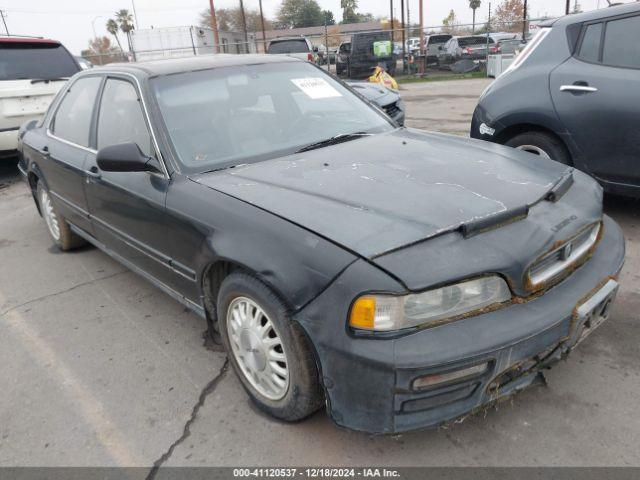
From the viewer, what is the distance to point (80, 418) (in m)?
2.56

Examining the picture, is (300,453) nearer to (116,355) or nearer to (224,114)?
(116,355)

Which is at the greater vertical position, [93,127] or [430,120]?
[93,127]

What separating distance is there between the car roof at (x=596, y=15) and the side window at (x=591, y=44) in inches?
2.9

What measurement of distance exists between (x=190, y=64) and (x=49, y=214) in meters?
2.40

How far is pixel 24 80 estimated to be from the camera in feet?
23.4

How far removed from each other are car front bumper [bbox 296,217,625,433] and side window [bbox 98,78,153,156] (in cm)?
160

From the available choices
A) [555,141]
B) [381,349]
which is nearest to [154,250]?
[381,349]

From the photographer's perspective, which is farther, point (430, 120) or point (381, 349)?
point (430, 120)

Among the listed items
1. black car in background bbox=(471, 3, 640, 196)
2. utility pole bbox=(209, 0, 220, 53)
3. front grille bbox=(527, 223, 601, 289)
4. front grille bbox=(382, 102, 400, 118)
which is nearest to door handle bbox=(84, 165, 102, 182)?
front grille bbox=(527, 223, 601, 289)

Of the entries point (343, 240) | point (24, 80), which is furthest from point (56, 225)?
point (343, 240)

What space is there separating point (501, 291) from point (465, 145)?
1.30 metres

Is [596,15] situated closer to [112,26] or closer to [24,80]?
[24,80]

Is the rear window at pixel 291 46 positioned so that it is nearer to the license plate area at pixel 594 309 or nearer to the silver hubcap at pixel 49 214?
the silver hubcap at pixel 49 214

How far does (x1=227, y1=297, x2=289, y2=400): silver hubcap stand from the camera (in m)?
2.23
